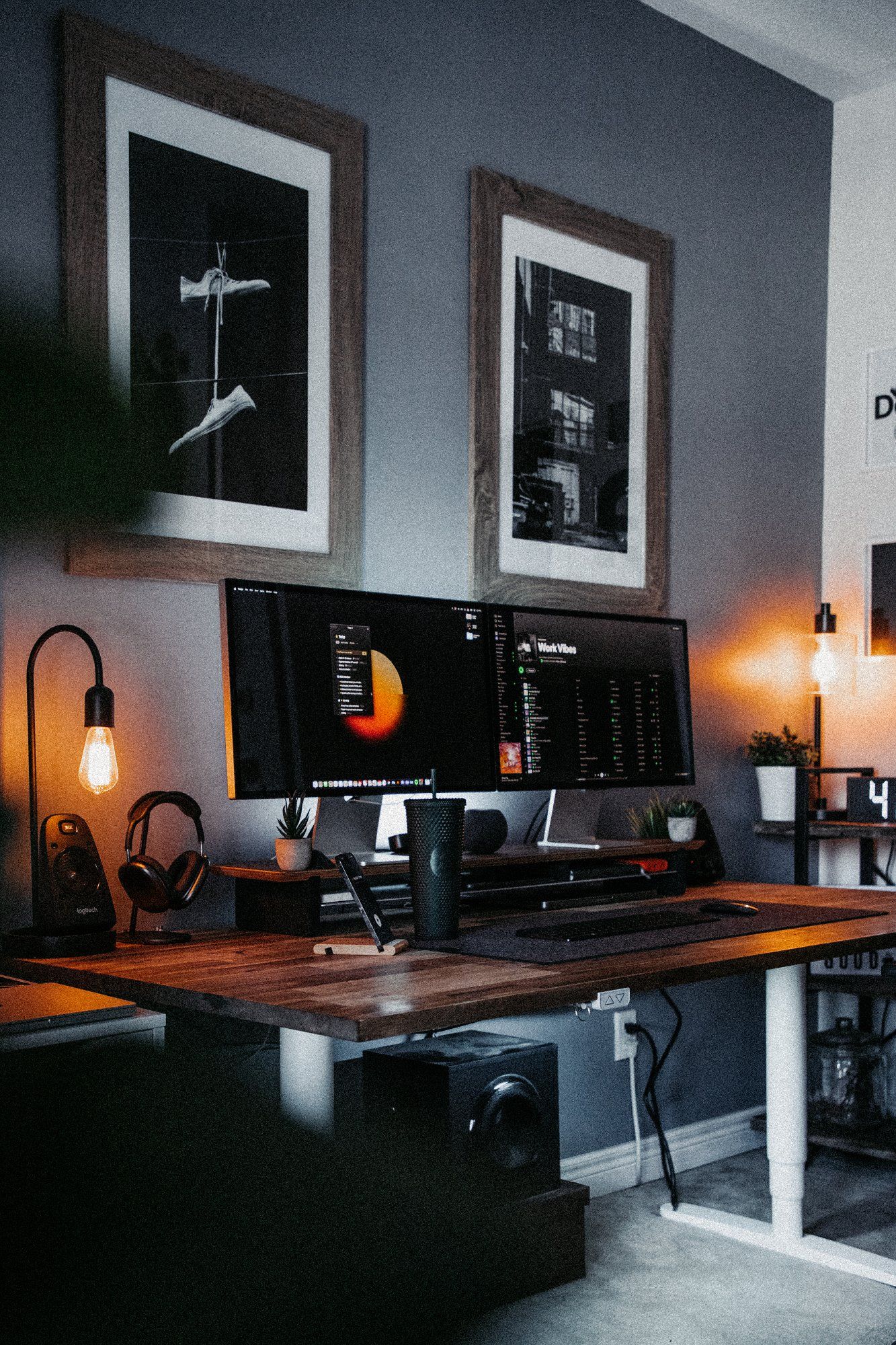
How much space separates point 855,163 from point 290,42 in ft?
6.13

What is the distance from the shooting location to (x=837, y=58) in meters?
3.39

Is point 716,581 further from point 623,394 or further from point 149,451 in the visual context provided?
point 149,451

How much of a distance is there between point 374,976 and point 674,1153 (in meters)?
1.80

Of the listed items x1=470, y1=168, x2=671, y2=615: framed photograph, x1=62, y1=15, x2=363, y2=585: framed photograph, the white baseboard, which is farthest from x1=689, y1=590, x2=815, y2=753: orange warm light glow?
x1=62, y1=15, x2=363, y2=585: framed photograph

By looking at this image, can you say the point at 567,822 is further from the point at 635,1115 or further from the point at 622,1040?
the point at 635,1115

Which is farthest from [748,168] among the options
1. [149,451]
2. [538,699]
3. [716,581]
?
[149,451]

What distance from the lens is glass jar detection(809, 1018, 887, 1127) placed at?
3.20 metres

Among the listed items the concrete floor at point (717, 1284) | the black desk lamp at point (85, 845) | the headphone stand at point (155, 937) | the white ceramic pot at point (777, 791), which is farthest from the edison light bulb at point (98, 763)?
the white ceramic pot at point (777, 791)

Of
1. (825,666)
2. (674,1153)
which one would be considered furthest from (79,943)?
(825,666)

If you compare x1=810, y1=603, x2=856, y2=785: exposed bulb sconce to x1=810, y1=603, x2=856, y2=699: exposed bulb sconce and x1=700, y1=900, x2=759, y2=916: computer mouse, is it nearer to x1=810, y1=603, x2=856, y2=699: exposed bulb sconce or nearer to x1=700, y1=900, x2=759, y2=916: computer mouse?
x1=810, y1=603, x2=856, y2=699: exposed bulb sconce

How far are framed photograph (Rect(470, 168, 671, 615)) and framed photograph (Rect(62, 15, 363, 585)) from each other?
1.19 ft

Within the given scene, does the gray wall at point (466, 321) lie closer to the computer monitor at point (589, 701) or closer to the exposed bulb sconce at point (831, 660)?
→ the exposed bulb sconce at point (831, 660)

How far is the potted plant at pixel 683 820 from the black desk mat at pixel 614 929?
1.50 ft

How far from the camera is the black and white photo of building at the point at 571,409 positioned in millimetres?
2811
